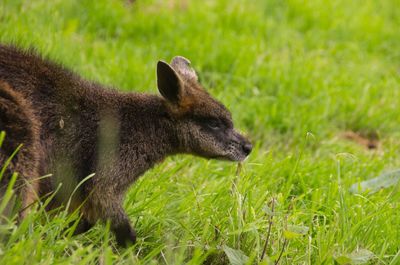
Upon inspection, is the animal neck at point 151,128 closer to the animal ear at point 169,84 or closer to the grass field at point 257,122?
the animal ear at point 169,84

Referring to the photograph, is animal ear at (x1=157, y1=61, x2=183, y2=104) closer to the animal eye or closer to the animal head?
the animal head

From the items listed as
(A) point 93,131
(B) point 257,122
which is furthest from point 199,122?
(B) point 257,122

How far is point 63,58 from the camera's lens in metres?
6.62

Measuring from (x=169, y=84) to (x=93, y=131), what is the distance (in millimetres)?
618

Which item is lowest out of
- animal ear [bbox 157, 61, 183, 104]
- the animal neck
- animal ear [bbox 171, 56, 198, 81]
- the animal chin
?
the animal chin

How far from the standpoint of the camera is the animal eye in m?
5.07

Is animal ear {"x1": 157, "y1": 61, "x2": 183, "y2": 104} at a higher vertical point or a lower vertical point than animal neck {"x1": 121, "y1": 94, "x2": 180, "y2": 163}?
higher

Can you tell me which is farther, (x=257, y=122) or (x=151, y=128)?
(x=257, y=122)

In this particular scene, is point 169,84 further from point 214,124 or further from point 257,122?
point 257,122

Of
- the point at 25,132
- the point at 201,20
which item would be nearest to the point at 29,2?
the point at 201,20

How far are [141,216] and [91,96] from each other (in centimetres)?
83

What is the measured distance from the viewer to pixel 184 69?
5.43 m

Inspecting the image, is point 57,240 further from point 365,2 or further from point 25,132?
point 365,2

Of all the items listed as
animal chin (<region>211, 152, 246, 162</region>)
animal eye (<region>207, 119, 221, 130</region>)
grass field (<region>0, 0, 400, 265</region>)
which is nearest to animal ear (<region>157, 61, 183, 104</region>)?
animal eye (<region>207, 119, 221, 130</region>)
